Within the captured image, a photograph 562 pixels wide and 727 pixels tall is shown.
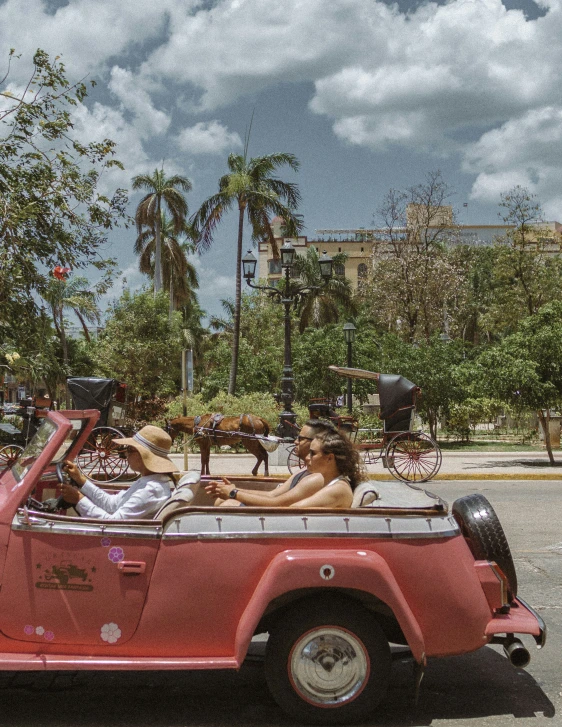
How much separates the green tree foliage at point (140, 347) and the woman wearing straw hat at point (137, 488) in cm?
3127

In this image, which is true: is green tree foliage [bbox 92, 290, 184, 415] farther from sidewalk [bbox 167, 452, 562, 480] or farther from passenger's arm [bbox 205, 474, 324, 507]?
passenger's arm [bbox 205, 474, 324, 507]

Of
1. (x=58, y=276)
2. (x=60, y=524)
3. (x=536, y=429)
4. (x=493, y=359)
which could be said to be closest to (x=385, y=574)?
(x=60, y=524)

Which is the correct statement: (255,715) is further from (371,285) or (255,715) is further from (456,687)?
(371,285)

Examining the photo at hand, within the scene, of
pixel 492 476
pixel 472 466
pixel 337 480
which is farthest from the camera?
pixel 472 466

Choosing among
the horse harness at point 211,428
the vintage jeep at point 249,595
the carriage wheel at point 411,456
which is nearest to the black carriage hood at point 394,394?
the carriage wheel at point 411,456

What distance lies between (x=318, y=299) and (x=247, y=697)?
170ft

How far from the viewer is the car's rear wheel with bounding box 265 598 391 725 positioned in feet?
13.0

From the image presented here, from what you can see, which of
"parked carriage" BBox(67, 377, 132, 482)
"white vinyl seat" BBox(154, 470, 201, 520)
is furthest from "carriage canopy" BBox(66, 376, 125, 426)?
"white vinyl seat" BBox(154, 470, 201, 520)

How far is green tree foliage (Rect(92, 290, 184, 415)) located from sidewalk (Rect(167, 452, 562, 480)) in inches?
609

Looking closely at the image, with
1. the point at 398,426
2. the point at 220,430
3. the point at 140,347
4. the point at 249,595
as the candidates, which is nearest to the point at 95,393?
the point at 220,430

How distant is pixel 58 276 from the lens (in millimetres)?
16188

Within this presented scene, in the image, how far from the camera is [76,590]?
390 cm

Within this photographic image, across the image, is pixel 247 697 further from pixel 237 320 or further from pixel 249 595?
pixel 237 320

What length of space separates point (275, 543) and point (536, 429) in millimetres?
29652
